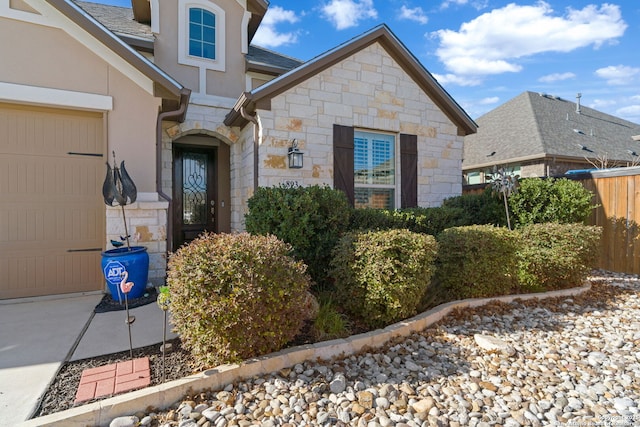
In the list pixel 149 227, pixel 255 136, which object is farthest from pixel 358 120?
pixel 149 227

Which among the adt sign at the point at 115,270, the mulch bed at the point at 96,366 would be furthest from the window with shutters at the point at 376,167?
the mulch bed at the point at 96,366

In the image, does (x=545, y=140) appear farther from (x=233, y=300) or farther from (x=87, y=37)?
(x=87, y=37)

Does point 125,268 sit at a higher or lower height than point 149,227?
lower

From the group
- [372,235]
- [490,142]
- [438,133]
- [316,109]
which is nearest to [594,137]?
[490,142]

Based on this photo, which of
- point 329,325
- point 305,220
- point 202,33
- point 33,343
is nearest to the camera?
point 33,343

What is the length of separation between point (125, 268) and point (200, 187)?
139 inches

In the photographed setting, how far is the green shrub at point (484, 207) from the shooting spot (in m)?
6.60

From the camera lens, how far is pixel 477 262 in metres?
4.07

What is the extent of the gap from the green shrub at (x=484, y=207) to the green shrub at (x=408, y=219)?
1.04 meters

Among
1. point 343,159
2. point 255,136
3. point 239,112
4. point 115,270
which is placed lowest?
point 115,270

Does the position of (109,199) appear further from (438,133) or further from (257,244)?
(438,133)

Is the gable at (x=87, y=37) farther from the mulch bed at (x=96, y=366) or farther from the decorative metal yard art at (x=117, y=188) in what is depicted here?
the mulch bed at (x=96, y=366)

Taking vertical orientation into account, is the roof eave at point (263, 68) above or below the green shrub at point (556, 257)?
above

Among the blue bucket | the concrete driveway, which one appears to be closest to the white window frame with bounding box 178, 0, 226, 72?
the blue bucket
